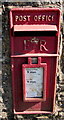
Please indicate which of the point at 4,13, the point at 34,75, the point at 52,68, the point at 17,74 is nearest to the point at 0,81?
the point at 17,74

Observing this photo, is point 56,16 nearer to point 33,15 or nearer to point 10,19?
point 33,15

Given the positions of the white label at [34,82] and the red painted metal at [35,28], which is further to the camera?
the white label at [34,82]

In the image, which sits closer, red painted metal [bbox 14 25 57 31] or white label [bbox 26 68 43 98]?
red painted metal [bbox 14 25 57 31]

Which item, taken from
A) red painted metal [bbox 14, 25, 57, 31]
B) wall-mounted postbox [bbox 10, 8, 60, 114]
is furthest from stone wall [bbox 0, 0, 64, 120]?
red painted metal [bbox 14, 25, 57, 31]

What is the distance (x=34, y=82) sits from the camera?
236cm

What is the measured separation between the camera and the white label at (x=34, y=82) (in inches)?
90.3

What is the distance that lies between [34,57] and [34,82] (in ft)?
0.93

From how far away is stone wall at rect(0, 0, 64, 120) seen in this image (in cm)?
216

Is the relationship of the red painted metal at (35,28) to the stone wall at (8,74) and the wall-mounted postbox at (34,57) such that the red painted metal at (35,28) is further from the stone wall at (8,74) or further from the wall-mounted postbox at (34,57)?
the stone wall at (8,74)

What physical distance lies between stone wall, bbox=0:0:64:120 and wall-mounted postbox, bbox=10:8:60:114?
0.29 ft

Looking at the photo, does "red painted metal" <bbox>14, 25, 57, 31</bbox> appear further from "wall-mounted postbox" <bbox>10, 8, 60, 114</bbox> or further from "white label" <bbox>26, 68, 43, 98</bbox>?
"white label" <bbox>26, 68, 43, 98</bbox>

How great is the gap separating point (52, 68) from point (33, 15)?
1.86ft

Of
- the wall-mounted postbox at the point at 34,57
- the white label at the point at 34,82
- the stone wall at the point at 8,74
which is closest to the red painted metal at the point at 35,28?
the wall-mounted postbox at the point at 34,57

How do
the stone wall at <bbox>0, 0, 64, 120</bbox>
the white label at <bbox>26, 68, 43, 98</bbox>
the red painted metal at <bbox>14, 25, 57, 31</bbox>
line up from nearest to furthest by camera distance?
the red painted metal at <bbox>14, 25, 57, 31</bbox>
the stone wall at <bbox>0, 0, 64, 120</bbox>
the white label at <bbox>26, 68, 43, 98</bbox>
